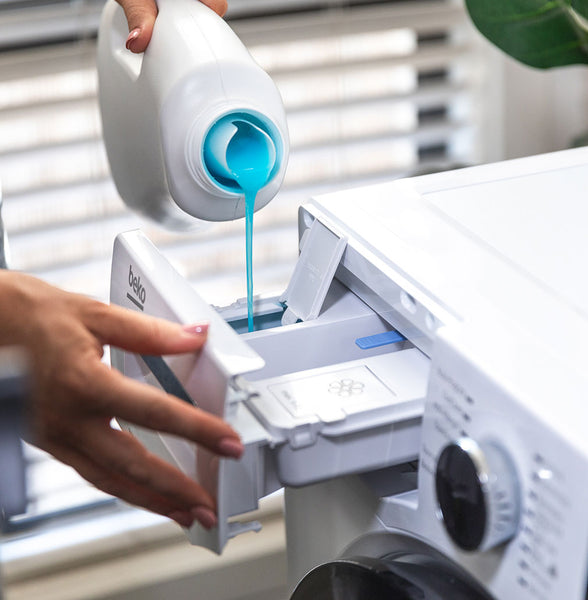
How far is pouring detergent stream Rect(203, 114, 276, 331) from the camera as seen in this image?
78cm

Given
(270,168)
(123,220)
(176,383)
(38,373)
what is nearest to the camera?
(38,373)

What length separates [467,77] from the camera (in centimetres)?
184

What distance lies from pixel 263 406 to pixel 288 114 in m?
1.16

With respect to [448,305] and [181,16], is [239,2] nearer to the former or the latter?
[181,16]

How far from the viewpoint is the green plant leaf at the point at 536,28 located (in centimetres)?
119

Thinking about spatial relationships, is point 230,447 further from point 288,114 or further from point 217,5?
point 288,114

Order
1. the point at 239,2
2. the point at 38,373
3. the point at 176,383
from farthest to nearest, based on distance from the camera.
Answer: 1. the point at 239,2
2. the point at 176,383
3. the point at 38,373

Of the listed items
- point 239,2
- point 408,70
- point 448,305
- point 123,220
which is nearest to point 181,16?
point 448,305

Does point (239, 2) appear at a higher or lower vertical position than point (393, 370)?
higher

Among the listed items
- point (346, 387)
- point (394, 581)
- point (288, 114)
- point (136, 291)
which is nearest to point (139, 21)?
point (136, 291)

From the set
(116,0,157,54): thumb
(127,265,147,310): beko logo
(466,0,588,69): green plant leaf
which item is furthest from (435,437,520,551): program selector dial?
(466,0,588,69): green plant leaf

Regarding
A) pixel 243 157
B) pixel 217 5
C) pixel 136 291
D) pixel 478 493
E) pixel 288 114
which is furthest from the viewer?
pixel 288 114

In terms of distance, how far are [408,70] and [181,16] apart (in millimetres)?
1030

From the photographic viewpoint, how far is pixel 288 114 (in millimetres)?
1688
